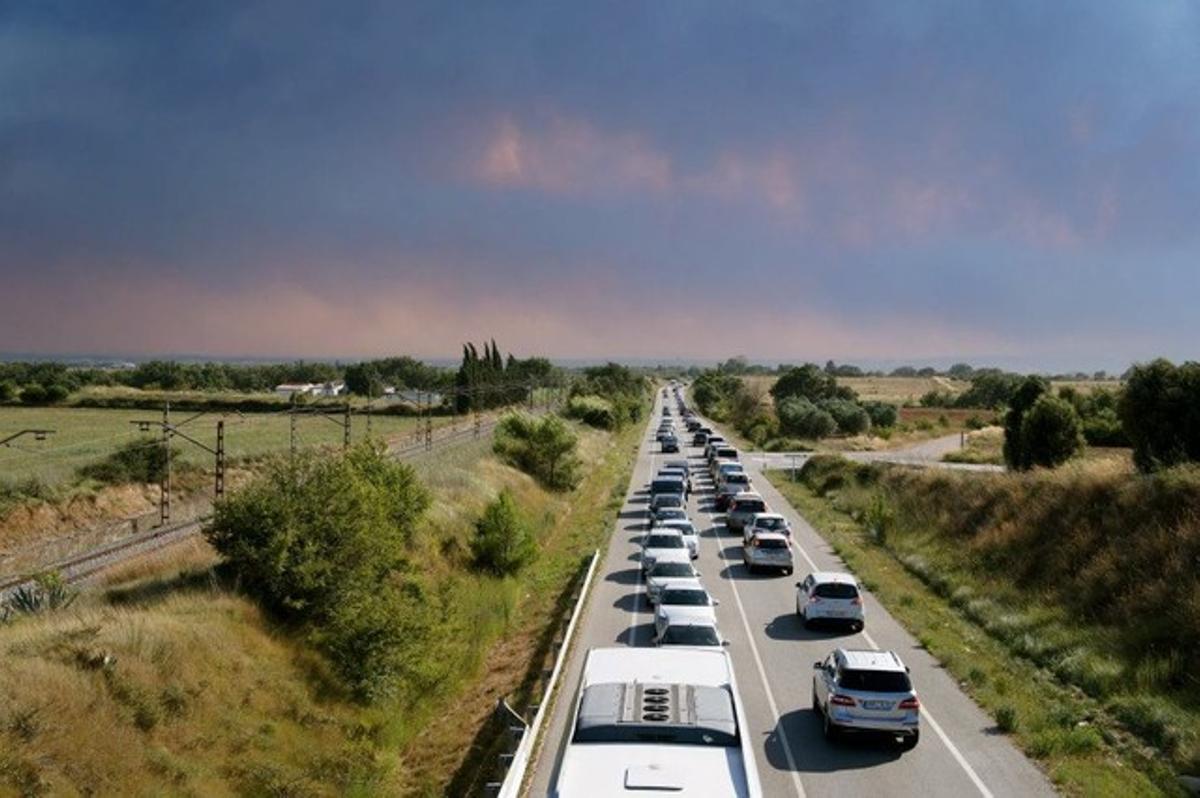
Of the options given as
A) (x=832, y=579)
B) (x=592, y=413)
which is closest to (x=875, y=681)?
(x=832, y=579)

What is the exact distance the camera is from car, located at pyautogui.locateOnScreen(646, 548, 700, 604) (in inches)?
931

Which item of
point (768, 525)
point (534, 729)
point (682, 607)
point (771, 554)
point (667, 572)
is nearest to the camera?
point (534, 729)

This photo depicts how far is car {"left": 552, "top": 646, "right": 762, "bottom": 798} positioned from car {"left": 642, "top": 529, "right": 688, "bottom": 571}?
16658mm

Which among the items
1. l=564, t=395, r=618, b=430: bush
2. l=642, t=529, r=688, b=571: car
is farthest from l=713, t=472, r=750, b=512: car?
l=564, t=395, r=618, b=430: bush

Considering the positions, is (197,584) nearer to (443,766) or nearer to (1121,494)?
(443,766)

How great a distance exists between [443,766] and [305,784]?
294 cm

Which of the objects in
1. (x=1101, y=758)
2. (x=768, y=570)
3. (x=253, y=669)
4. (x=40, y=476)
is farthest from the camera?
(x=40, y=476)

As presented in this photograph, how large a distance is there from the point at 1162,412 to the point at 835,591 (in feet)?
56.8

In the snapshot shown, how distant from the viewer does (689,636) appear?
736 inches

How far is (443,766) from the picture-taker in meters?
16.9

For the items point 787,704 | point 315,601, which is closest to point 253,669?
point 315,601

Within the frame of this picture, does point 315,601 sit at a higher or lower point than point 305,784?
higher

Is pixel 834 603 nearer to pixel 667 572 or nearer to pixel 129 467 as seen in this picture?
pixel 667 572

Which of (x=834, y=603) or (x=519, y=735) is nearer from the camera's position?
(x=519, y=735)
